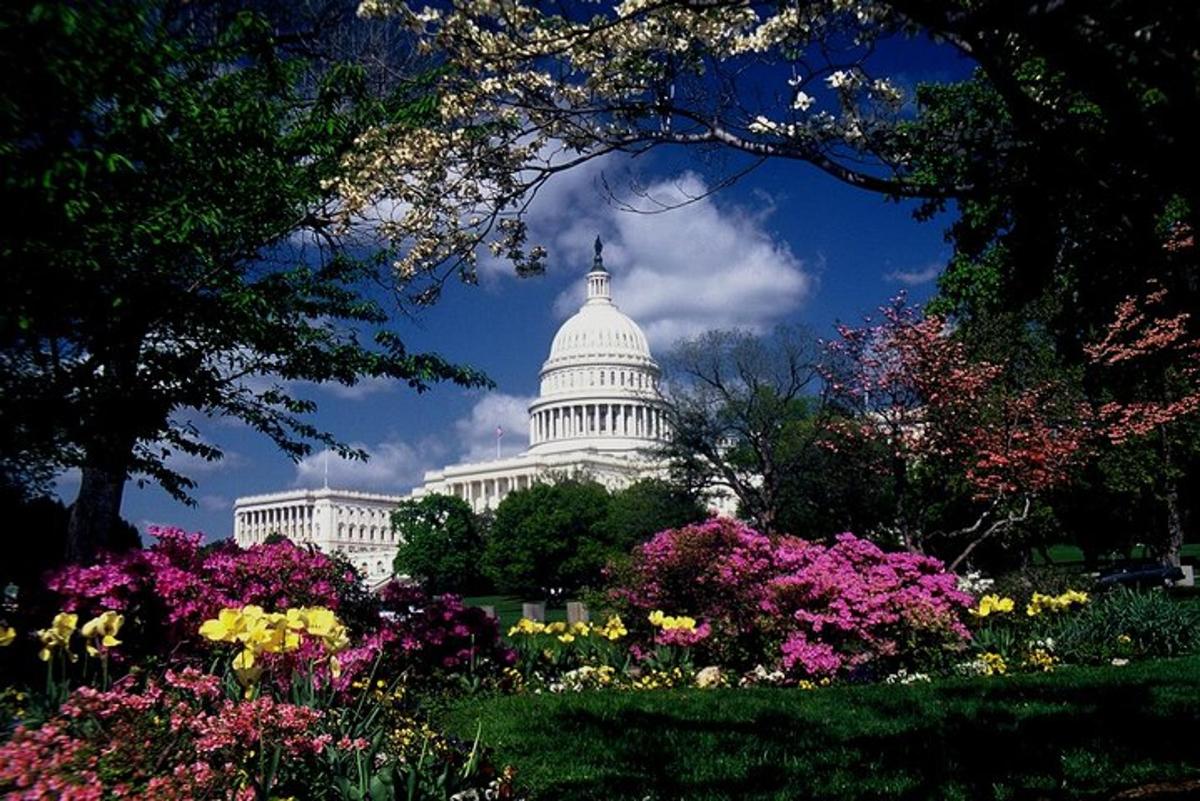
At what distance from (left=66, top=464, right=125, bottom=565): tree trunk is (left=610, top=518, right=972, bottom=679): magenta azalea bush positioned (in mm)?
6904

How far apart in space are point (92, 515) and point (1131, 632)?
12395 millimetres

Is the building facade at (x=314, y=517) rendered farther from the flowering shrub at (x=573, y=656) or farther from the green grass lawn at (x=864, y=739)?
the green grass lawn at (x=864, y=739)

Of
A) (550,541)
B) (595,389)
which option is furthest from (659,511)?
(595,389)

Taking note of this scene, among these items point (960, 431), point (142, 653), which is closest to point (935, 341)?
point (960, 431)

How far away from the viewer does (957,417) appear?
893 inches

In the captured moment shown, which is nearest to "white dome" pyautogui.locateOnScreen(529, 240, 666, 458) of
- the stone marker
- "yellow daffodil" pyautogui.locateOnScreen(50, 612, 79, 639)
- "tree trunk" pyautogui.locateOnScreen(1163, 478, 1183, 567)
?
"tree trunk" pyautogui.locateOnScreen(1163, 478, 1183, 567)

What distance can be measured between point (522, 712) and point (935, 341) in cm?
1712

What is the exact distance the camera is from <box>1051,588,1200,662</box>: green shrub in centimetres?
1209

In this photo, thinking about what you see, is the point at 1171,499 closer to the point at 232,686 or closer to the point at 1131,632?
the point at 1131,632

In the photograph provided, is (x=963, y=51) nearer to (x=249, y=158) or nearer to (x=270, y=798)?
(x=270, y=798)

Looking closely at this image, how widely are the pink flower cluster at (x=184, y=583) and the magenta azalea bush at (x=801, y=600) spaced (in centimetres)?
538

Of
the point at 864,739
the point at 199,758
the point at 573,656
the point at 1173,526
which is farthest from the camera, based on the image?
the point at 1173,526

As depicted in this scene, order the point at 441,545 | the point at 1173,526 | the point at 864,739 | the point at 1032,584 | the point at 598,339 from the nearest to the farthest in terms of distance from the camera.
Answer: the point at 864,739 < the point at 1032,584 < the point at 1173,526 < the point at 441,545 < the point at 598,339

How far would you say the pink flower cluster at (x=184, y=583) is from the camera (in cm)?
840
